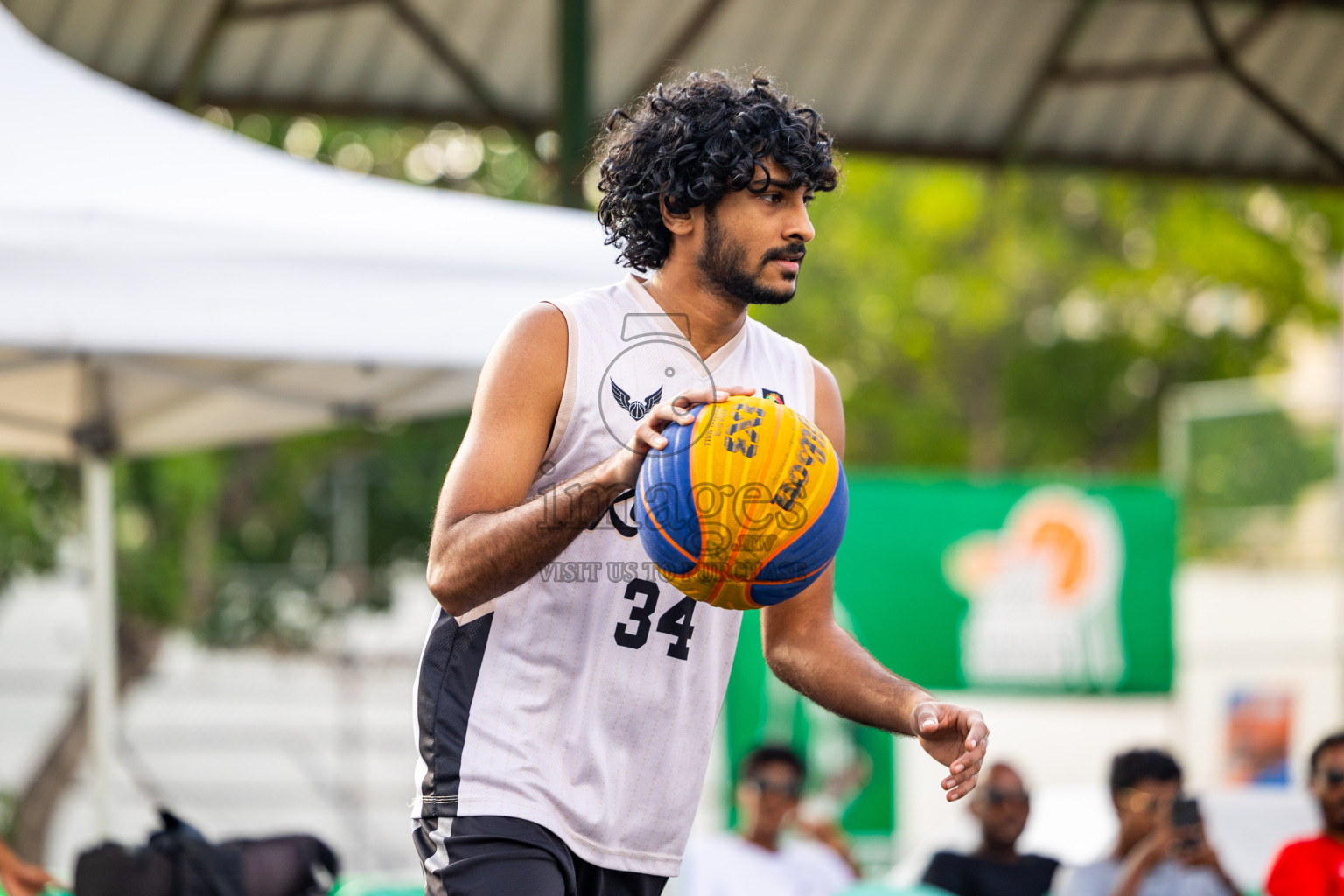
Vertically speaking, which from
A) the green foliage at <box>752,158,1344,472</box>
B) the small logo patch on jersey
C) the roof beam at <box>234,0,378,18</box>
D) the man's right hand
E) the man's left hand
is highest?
the green foliage at <box>752,158,1344,472</box>

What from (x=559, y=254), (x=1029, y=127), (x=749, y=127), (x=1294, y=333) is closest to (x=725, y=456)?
(x=749, y=127)

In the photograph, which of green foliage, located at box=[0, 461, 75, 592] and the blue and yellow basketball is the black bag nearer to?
the blue and yellow basketball

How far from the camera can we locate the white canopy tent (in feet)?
13.5

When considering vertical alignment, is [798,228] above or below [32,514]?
below

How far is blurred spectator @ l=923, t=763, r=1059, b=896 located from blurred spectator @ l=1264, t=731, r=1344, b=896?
2.77 feet

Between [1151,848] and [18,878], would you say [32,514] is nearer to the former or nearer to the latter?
[18,878]

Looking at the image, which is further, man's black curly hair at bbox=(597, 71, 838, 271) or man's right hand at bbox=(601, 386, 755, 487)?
man's black curly hair at bbox=(597, 71, 838, 271)

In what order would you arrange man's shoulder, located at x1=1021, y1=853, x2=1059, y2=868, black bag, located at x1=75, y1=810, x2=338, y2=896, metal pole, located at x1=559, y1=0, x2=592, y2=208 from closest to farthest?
1. black bag, located at x1=75, y1=810, x2=338, y2=896
2. man's shoulder, located at x1=1021, y1=853, x2=1059, y2=868
3. metal pole, located at x1=559, y1=0, x2=592, y2=208

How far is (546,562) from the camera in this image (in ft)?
7.07

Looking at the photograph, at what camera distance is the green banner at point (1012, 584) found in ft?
30.3

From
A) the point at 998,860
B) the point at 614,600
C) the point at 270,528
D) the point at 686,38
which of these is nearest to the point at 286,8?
the point at 686,38

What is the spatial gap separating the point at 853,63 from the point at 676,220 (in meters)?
5.54

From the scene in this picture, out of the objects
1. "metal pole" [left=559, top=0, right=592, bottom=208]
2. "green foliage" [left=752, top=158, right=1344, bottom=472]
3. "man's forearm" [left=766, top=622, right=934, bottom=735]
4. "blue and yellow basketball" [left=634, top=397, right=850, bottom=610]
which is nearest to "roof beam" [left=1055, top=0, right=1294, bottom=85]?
"metal pole" [left=559, top=0, right=592, bottom=208]

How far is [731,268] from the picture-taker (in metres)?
2.39
